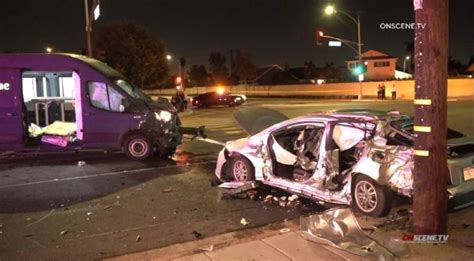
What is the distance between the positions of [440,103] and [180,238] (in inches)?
134

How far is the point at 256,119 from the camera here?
11180 millimetres

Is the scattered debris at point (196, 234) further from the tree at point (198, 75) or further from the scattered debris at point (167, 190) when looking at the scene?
the tree at point (198, 75)

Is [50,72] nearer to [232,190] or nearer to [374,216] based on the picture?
[232,190]

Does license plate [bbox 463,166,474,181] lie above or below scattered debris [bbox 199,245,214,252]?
above

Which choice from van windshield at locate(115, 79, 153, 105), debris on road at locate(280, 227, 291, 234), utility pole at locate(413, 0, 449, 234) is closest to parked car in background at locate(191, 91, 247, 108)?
van windshield at locate(115, 79, 153, 105)

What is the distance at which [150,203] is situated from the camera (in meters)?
8.33

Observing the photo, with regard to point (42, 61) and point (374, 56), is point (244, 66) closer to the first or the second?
point (374, 56)

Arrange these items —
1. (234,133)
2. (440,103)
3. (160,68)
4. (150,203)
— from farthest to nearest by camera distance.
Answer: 1. (160,68)
2. (234,133)
3. (150,203)
4. (440,103)

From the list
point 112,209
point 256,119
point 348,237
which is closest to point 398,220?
point 348,237

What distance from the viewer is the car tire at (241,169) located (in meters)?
8.87

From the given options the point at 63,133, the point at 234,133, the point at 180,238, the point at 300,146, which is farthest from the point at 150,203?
the point at 234,133

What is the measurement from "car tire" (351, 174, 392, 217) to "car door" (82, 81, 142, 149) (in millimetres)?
7085

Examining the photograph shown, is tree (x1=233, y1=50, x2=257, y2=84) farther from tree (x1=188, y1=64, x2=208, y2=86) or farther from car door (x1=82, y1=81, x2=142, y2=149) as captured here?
car door (x1=82, y1=81, x2=142, y2=149)

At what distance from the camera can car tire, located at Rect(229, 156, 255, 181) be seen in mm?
8868
